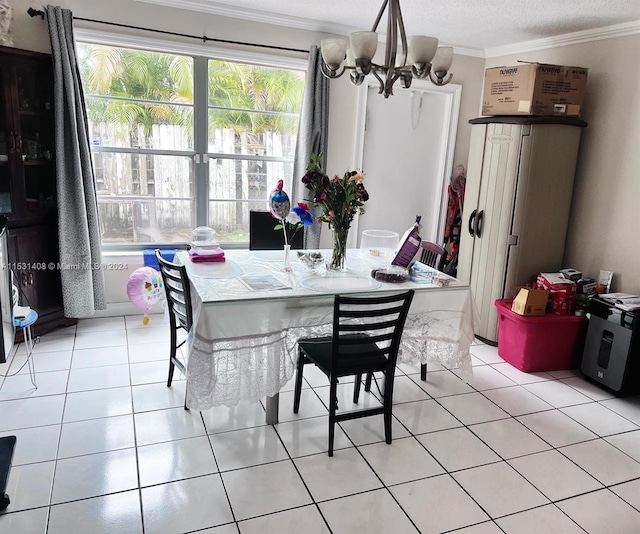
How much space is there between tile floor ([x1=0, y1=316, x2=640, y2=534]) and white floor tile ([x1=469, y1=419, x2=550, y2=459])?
11 mm

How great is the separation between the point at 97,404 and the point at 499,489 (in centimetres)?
211

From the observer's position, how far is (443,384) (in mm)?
3193

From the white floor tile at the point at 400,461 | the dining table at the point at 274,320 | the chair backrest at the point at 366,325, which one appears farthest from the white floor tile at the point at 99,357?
the white floor tile at the point at 400,461

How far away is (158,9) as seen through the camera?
3.66 meters

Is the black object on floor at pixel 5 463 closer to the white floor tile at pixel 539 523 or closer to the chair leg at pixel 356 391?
the chair leg at pixel 356 391

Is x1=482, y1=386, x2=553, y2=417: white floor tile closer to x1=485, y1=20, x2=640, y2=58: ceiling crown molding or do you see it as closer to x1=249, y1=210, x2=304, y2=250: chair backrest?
x1=249, y1=210, x2=304, y2=250: chair backrest

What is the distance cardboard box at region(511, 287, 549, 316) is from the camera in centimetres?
338

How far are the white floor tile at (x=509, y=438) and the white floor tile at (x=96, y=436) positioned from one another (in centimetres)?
181

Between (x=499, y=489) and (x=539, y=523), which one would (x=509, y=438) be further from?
(x=539, y=523)

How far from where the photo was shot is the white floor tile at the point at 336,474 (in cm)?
216

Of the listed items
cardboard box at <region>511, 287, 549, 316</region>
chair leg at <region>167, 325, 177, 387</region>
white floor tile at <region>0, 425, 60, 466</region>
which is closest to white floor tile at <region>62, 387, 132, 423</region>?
white floor tile at <region>0, 425, 60, 466</region>

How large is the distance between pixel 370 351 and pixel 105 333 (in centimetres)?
225

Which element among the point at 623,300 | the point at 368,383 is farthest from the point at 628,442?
the point at 368,383

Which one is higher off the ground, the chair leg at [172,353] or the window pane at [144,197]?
the window pane at [144,197]
